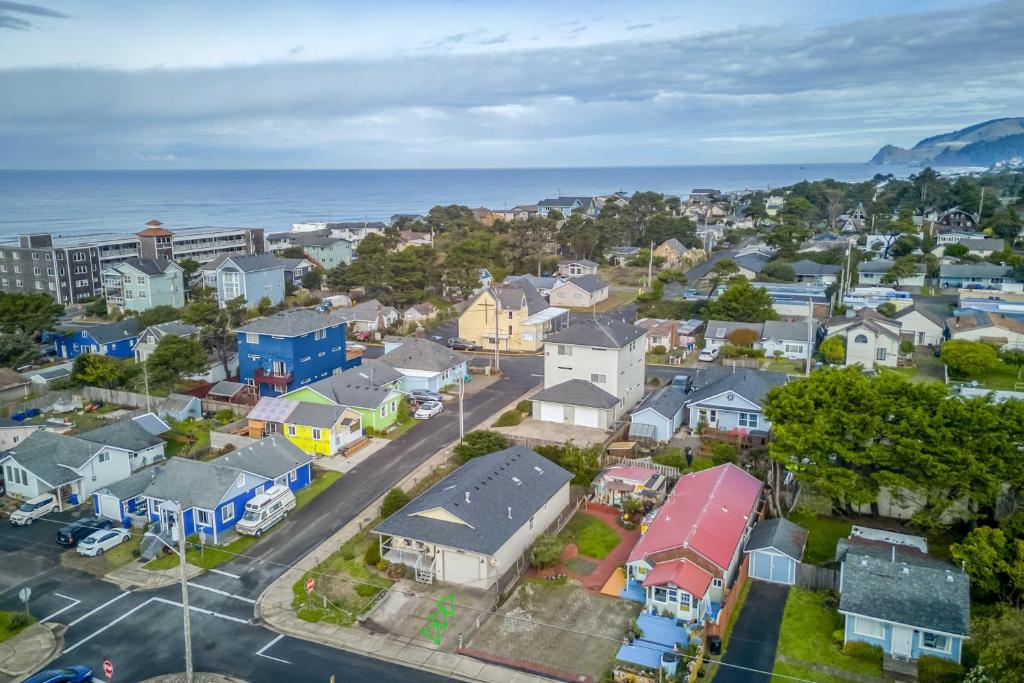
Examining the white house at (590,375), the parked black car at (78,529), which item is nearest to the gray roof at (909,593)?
the white house at (590,375)

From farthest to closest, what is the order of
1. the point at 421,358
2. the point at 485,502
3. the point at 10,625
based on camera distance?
the point at 421,358
the point at 485,502
the point at 10,625

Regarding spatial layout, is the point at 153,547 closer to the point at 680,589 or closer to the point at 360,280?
the point at 680,589

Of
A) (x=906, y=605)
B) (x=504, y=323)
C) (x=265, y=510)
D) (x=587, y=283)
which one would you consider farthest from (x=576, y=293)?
(x=906, y=605)

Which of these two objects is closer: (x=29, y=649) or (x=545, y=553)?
(x=29, y=649)

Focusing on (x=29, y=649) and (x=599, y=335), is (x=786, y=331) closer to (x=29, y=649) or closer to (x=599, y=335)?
(x=599, y=335)

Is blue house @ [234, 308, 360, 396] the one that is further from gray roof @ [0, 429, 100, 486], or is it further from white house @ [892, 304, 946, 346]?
white house @ [892, 304, 946, 346]

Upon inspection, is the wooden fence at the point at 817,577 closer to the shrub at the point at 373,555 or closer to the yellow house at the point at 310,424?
the shrub at the point at 373,555
